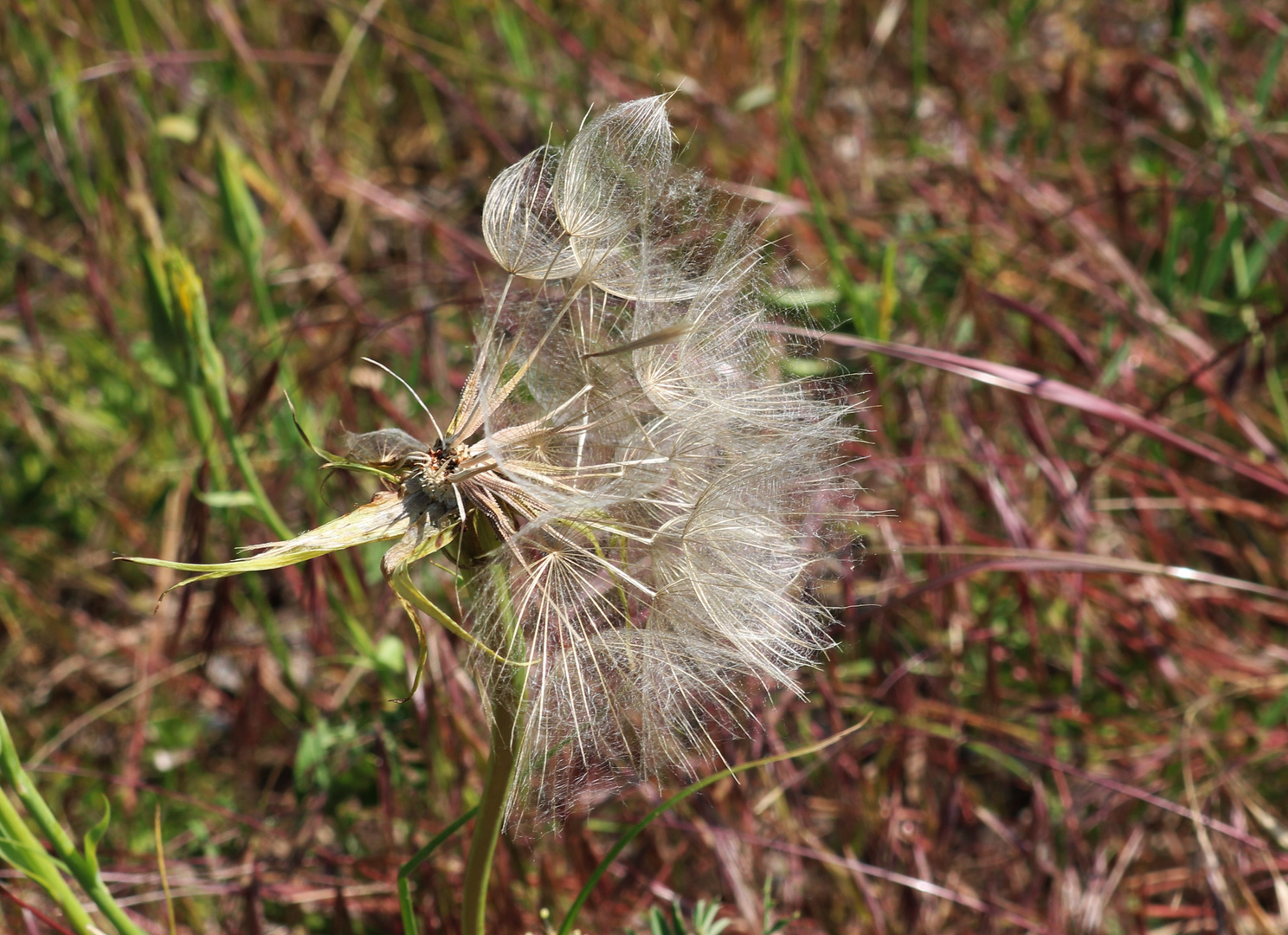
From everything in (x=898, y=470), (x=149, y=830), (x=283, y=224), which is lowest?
(x=149, y=830)

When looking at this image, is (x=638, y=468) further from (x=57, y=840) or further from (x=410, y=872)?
(x=57, y=840)

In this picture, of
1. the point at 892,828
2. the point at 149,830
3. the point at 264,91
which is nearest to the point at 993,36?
the point at 264,91

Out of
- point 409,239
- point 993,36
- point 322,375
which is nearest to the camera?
point 322,375

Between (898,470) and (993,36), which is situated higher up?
(993,36)

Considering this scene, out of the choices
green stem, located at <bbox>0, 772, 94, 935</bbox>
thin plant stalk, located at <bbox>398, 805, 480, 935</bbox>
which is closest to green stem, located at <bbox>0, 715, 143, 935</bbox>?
green stem, located at <bbox>0, 772, 94, 935</bbox>

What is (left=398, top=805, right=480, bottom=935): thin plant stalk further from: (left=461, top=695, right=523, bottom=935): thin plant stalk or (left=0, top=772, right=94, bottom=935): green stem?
(left=0, top=772, right=94, bottom=935): green stem

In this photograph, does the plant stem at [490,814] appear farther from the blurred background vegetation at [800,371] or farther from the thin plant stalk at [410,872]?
the blurred background vegetation at [800,371]

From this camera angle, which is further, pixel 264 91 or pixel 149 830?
pixel 264 91

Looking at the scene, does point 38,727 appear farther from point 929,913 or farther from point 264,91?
point 929,913
